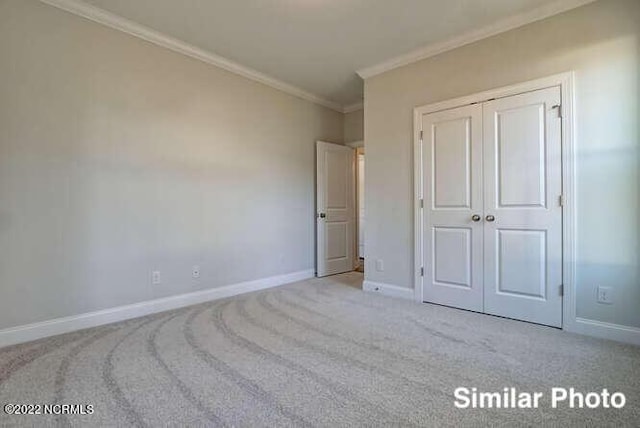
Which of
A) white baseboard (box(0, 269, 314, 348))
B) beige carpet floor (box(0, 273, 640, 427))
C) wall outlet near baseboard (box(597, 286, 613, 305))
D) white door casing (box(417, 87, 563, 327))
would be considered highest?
white door casing (box(417, 87, 563, 327))

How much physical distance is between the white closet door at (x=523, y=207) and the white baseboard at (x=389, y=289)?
31.2 inches

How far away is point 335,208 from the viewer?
16.2 feet

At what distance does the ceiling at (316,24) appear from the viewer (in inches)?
104

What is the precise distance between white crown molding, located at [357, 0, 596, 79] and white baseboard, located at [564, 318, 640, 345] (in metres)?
2.45

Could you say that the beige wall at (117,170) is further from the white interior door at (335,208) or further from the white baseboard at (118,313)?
the white interior door at (335,208)

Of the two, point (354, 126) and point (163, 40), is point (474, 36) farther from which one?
point (163, 40)

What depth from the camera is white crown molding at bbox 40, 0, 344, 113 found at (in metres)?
2.61

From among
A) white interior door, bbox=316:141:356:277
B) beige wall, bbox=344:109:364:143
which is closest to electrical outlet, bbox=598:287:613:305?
white interior door, bbox=316:141:356:277

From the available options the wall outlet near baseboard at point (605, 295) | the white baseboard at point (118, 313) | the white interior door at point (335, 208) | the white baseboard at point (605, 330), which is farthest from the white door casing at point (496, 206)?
the white baseboard at point (118, 313)

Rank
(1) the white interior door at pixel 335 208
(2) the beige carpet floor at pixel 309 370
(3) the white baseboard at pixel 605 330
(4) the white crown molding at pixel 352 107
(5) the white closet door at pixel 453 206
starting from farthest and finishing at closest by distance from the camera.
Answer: (4) the white crown molding at pixel 352 107
(1) the white interior door at pixel 335 208
(5) the white closet door at pixel 453 206
(3) the white baseboard at pixel 605 330
(2) the beige carpet floor at pixel 309 370

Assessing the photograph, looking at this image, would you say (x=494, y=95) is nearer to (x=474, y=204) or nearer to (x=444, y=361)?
(x=474, y=204)

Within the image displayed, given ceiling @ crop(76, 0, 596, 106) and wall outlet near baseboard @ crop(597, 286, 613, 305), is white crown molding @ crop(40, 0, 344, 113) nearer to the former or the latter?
ceiling @ crop(76, 0, 596, 106)

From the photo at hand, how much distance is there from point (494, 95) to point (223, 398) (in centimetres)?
315

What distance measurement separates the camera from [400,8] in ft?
8.82
